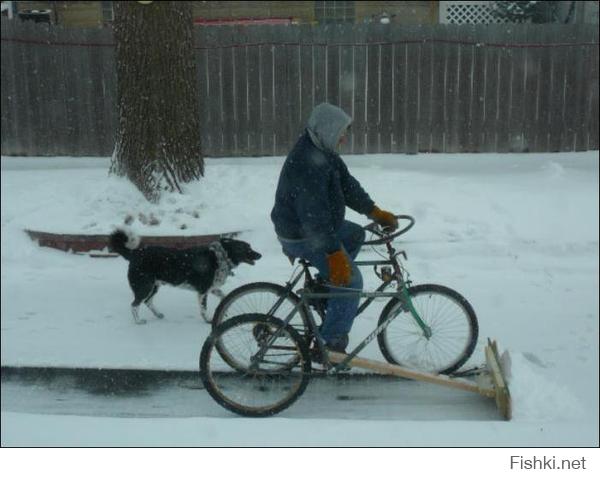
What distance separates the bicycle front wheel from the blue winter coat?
740 millimetres

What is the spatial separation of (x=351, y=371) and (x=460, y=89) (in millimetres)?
1442

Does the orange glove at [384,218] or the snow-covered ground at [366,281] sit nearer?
the snow-covered ground at [366,281]

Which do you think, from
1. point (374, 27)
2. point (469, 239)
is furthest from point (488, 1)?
point (469, 239)

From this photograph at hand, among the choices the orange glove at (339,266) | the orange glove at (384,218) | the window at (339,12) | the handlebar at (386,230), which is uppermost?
the window at (339,12)

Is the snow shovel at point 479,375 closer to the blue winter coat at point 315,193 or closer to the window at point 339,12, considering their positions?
the blue winter coat at point 315,193

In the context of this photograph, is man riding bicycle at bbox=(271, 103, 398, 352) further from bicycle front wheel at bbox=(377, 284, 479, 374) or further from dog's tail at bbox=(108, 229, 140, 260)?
dog's tail at bbox=(108, 229, 140, 260)

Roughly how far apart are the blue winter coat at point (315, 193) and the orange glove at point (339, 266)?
12 centimetres

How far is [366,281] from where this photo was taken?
3484mm

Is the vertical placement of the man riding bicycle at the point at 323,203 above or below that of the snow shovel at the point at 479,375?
above

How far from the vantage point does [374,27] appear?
12.7 ft

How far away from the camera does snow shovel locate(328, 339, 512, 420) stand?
3.37m

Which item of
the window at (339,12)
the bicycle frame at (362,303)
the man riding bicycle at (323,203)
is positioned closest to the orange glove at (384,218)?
the man riding bicycle at (323,203)

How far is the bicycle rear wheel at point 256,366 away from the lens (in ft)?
11.3

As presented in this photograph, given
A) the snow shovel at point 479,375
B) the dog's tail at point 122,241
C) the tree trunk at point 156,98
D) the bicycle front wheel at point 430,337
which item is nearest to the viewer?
the tree trunk at point 156,98
